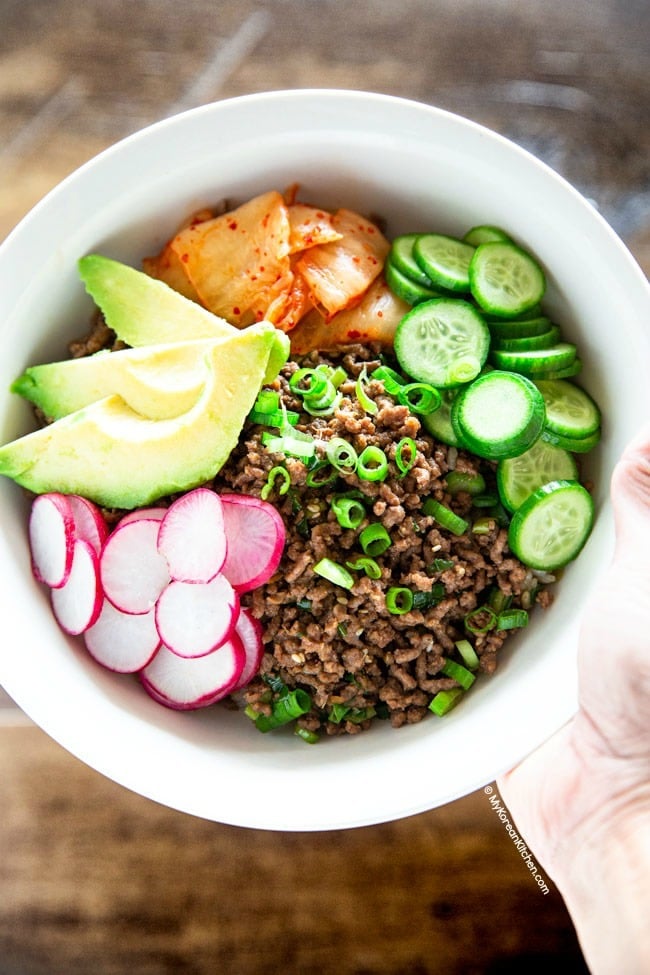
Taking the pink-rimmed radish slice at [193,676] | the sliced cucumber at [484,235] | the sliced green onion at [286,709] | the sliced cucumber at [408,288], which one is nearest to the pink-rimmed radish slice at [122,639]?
the pink-rimmed radish slice at [193,676]

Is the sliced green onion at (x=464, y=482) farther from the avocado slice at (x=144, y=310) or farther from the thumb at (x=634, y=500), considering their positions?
the avocado slice at (x=144, y=310)

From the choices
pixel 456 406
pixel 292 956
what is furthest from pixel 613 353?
pixel 292 956

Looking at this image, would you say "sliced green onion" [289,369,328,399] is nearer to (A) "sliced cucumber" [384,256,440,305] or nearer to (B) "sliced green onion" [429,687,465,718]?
(A) "sliced cucumber" [384,256,440,305]

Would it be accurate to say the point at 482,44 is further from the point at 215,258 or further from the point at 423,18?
the point at 215,258

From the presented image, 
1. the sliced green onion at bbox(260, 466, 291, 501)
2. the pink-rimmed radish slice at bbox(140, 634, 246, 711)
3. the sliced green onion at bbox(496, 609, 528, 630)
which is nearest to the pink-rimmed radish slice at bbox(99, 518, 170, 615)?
the pink-rimmed radish slice at bbox(140, 634, 246, 711)

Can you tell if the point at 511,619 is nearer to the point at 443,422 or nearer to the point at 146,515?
the point at 443,422

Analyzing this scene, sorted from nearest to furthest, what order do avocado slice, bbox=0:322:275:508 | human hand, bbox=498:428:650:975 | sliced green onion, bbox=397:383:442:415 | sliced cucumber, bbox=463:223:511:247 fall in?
human hand, bbox=498:428:650:975 < avocado slice, bbox=0:322:275:508 < sliced green onion, bbox=397:383:442:415 < sliced cucumber, bbox=463:223:511:247

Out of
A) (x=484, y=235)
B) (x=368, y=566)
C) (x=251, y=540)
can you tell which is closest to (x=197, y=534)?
(x=251, y=540)
